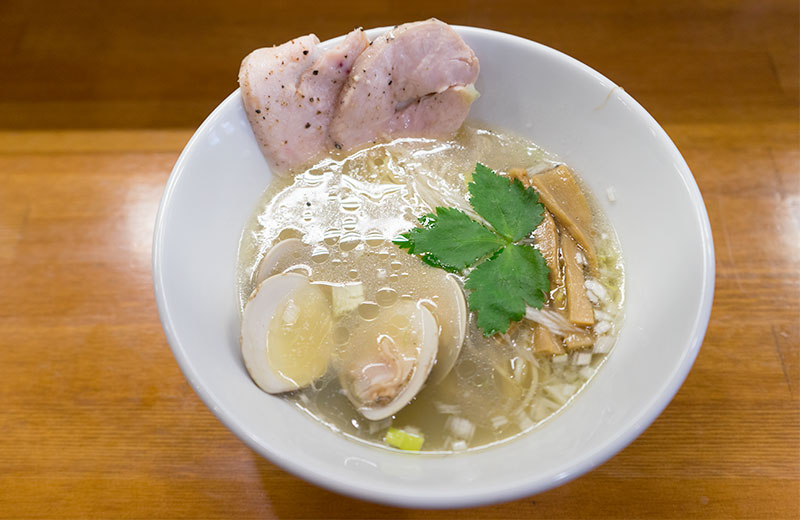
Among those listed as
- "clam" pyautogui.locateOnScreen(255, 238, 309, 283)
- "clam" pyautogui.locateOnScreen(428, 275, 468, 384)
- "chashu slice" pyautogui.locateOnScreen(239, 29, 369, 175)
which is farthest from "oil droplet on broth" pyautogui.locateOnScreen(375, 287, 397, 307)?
"chashu slice" pyautogui.locateOnScreen(239, 29, 369, 175)

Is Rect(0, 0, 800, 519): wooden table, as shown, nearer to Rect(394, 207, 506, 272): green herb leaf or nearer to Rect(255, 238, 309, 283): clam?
Rect(255, 238, 309, 283): clam

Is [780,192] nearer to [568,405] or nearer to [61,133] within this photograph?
[568,405]

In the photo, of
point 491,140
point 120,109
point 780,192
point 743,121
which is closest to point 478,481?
point 491,140

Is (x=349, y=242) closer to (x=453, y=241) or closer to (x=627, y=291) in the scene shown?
(x=453, y=241)

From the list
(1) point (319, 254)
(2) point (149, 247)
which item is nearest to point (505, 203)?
(1) point (319, 254)

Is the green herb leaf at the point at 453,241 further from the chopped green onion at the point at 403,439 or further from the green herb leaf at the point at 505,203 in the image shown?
the chopped green onion at the point at 403,439

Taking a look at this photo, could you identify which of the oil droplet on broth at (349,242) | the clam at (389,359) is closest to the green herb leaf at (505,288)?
the clam at (389,359)
